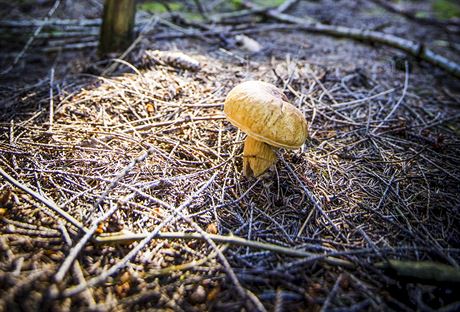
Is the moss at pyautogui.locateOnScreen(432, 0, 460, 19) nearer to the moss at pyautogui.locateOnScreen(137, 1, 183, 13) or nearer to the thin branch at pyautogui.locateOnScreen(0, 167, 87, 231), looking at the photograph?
the moss at pyautogui.locateOnScreen(137, 1, 183, 13)

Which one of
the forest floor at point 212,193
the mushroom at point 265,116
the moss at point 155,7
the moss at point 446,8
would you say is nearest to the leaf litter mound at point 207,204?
the forest floor at point 212,193


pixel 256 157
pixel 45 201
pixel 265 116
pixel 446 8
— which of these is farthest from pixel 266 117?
pixel 446 8

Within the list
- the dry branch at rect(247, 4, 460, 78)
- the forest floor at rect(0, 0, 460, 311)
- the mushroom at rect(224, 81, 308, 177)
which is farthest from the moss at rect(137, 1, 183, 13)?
the mushroom at rect(224, 81, 308, 177)

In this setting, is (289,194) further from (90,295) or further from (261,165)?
(90,295)

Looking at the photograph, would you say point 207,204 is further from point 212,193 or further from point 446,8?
point 446,8

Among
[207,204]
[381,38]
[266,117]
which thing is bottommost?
[207,204]

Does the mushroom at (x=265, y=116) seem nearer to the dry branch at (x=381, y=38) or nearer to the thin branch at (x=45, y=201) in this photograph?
the thin branch at (x=45, y=201)

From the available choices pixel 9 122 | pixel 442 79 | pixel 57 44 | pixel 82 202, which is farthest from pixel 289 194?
pixel 57 44
